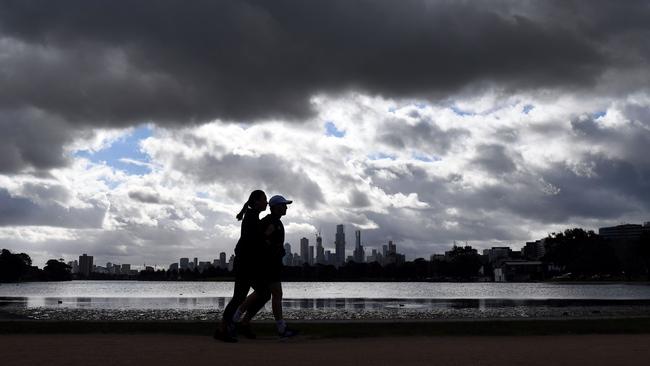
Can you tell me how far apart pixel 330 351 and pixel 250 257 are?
2.58 m

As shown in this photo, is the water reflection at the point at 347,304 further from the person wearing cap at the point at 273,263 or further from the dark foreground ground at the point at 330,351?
the person wearing cap at the point at 273,263

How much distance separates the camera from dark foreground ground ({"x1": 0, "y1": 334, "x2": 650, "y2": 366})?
7.75 metres

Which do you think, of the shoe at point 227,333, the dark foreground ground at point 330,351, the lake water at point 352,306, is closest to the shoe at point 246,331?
the dark foreground ground at point 330,351

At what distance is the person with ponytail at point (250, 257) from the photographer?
10891 millimetres

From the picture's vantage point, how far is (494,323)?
48.4ft

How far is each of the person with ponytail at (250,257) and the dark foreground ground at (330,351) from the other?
0.71 m

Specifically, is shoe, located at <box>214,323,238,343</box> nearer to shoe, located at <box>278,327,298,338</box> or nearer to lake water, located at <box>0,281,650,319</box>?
shoe, located at <box>278,327,298,338</box>

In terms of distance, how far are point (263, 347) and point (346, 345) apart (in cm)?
130

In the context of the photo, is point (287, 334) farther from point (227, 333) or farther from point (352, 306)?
point (352, 306)

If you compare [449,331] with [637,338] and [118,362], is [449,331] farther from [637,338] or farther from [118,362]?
[118,362]

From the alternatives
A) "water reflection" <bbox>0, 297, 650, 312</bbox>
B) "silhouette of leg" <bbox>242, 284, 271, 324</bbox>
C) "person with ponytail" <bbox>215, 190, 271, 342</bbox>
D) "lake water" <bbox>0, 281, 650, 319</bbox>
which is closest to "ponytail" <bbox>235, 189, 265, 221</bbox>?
"person with ponytail" <bbox>215, 190, 271, 342</bbox>

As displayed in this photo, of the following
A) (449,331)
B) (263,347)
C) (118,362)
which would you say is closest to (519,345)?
(449,331)

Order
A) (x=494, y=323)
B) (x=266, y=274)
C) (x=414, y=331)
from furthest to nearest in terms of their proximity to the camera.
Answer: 1. (x=494, y=323)
2. (x=414, y=331)
3. (x=266, y=274)

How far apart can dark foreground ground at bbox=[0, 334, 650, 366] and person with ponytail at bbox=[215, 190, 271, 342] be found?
0.71 m
